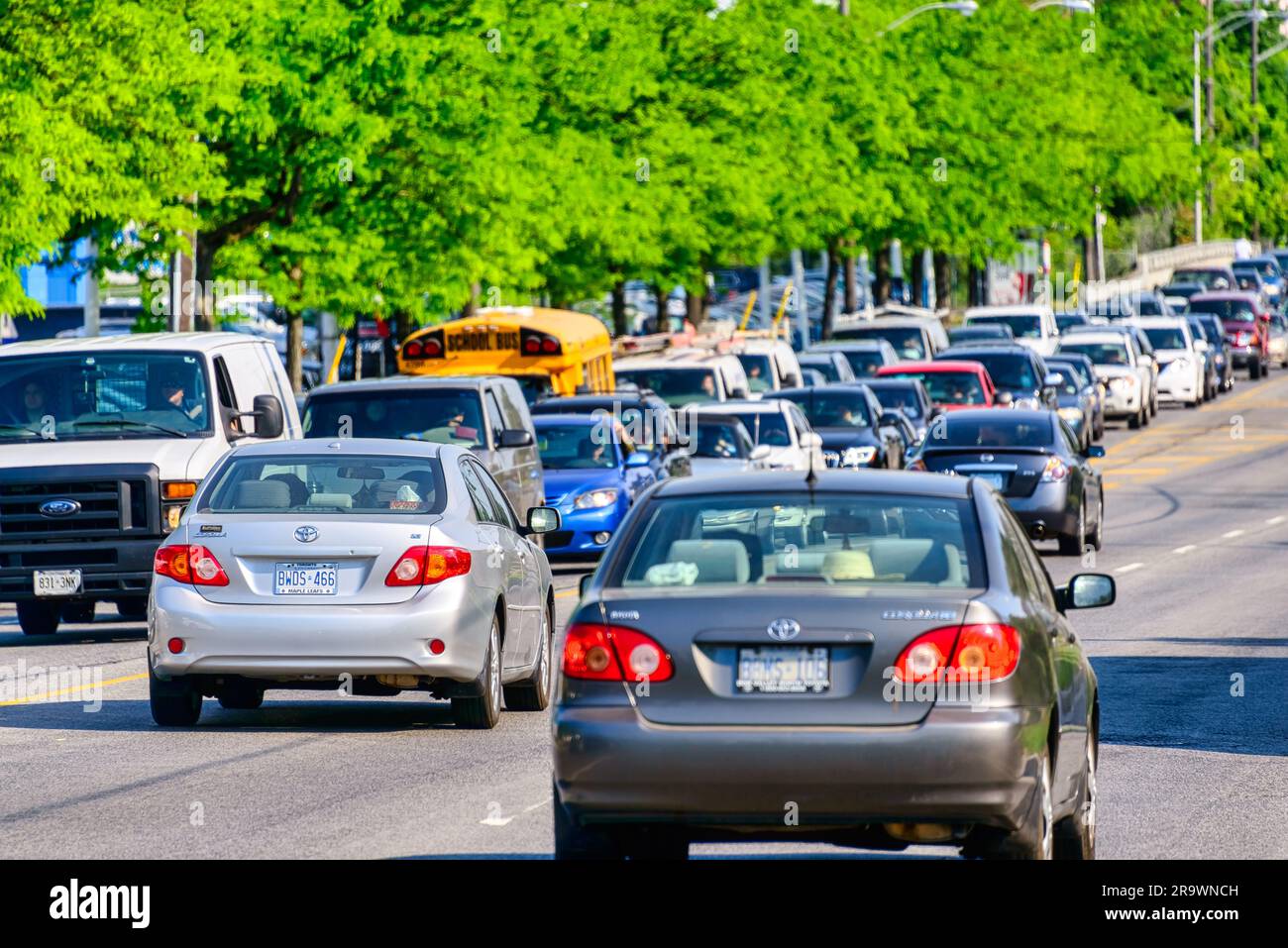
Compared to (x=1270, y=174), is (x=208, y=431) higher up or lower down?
lower down

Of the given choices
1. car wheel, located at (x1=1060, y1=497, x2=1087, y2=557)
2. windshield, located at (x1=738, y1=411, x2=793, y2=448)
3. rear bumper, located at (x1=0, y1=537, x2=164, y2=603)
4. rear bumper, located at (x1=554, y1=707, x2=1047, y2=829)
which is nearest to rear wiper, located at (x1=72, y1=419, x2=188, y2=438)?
rear bumper, located at (x1=0, y1=537, x2=164, y2=603)

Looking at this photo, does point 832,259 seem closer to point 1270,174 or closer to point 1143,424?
point 1143,424

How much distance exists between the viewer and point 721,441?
29.1 meters

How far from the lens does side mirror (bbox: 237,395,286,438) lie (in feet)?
61.6

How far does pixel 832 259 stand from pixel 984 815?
54241 millimetres

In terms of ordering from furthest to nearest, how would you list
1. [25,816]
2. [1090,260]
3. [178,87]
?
[1090,260] < [178,87] < [25,816]

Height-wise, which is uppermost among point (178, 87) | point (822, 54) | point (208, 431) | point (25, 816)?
point (822, 54)

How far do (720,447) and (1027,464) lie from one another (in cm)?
405

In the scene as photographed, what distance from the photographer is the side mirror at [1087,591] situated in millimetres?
9703

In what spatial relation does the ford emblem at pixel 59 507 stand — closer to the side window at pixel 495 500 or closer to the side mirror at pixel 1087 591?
the side window at pixel 495 500

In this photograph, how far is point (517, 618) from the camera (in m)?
14.4

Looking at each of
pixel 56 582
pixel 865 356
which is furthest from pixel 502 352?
pixel 56 582

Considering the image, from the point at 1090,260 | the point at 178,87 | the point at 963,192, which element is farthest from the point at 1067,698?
the point at 1090,260

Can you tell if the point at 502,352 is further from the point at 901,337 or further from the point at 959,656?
the point at 959,656
